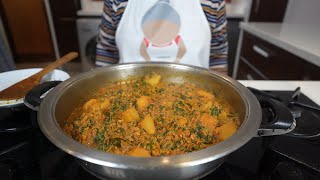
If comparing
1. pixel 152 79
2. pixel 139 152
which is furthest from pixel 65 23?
pixel 139 152

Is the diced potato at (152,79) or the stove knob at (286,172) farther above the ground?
the diced potato at (152,79)

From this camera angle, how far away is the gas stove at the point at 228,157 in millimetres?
432

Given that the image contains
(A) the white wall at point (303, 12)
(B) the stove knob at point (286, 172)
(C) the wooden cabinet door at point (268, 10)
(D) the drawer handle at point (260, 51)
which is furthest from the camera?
(C) the wooden cabinet door at point (268, 10)

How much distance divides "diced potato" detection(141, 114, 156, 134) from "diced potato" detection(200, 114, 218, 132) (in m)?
0.11

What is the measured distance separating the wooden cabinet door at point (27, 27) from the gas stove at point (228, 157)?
2750 mm

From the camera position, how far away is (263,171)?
1.46ft

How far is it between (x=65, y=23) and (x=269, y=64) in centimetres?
194

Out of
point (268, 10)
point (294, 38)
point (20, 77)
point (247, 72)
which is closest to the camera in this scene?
point (20, 77)

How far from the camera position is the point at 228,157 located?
1.57 ft

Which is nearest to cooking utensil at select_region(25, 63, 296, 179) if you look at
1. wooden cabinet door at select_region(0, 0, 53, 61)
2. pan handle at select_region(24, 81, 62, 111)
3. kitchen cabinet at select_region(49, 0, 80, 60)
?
pan handle at select_region(24, 81, 62, 111)

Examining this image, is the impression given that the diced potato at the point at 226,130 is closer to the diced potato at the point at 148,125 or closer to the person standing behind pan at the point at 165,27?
the diced potato at the point at 148,125

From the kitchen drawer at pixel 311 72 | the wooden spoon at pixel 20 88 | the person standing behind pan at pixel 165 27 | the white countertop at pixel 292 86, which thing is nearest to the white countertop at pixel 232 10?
the kitchen drawer at pixel 311 72

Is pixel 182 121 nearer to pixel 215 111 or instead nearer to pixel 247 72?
pixel 215 111

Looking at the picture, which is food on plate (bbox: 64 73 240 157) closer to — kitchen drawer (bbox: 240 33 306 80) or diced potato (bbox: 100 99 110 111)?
diced potato (bbox: 100 99 110 111)
